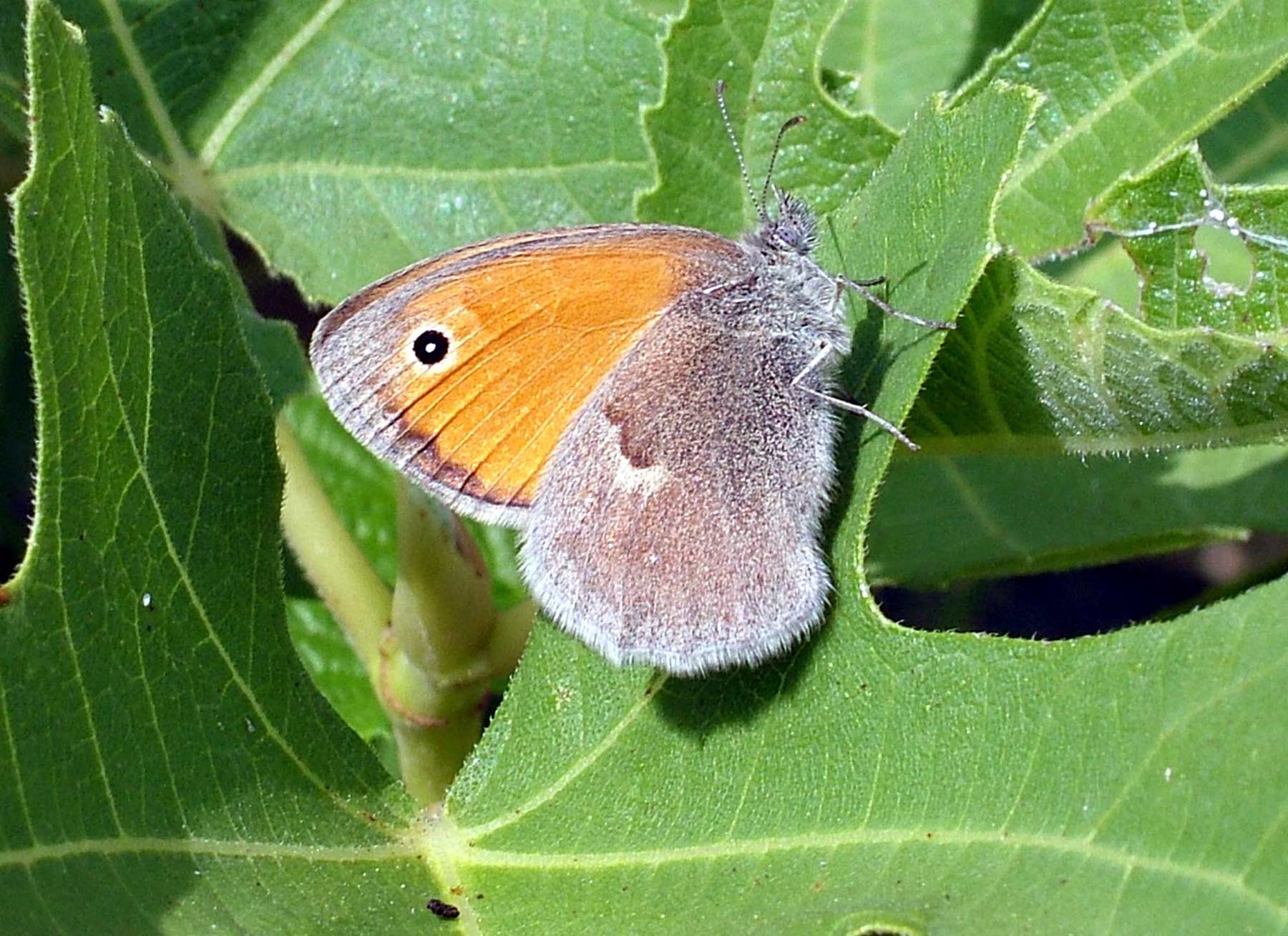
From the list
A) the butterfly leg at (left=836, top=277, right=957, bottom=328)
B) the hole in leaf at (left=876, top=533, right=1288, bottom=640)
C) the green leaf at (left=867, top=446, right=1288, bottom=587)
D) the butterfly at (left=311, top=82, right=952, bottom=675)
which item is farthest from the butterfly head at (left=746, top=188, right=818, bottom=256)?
the hole in leaf at (left=876, top=533, right=1288, bottom=640)

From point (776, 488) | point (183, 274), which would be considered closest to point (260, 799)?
point (183, 274)

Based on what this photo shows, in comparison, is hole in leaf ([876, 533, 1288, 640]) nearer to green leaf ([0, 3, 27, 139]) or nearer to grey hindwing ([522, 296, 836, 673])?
grey hindwing ([522, 296, 836, 673])

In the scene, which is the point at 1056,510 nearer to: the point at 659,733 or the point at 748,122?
the point at 748,122

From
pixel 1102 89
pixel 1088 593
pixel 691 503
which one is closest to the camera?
pixel 691 503

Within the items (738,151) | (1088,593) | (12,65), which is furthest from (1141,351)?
(1088,593)

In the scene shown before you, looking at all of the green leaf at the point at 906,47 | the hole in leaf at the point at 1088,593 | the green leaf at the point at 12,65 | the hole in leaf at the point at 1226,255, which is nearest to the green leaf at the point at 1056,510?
the hole in leaf at the point at 1226,255

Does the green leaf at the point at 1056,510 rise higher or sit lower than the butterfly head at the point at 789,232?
lower

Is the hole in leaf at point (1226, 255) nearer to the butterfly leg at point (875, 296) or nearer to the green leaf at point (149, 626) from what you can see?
the butterfly leg at point (875, 296)
